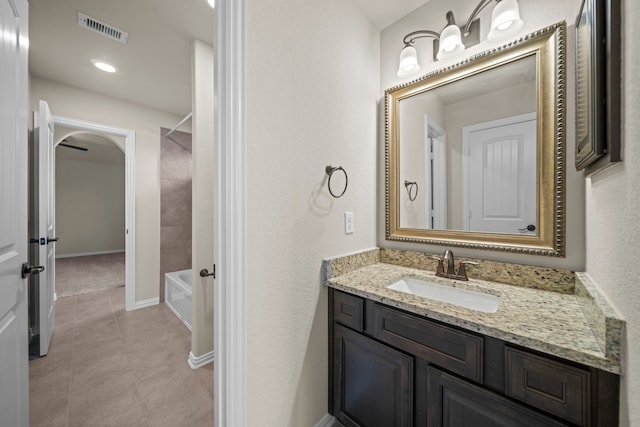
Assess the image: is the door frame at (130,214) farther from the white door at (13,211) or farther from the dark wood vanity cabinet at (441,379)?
the dark wood vanity cabinet at (441,379)

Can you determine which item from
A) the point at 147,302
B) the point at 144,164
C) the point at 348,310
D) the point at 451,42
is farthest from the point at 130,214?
the point at 451,42

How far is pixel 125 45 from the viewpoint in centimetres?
209

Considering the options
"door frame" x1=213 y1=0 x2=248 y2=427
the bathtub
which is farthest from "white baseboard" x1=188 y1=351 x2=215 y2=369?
"door frame" x1=213 y1=0 x2=248 y2=427

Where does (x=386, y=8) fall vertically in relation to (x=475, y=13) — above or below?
above

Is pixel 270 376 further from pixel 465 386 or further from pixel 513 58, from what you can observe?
pixel 513 58

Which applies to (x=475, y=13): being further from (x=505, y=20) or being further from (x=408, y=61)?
(x=408, y=61)

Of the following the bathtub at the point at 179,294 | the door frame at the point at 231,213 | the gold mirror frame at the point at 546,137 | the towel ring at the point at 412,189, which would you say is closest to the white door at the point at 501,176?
the gold mirror frame at the point at 546,137

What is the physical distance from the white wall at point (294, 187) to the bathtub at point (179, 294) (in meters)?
1.75

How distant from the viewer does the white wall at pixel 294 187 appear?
3.43ft

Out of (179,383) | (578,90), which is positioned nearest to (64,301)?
(179,383)

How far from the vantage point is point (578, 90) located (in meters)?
0.93

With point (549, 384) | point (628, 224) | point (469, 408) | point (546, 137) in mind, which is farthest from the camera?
point (546, 137)

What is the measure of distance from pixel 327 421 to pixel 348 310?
66cm

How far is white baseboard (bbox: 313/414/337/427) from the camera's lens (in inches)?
51.5
